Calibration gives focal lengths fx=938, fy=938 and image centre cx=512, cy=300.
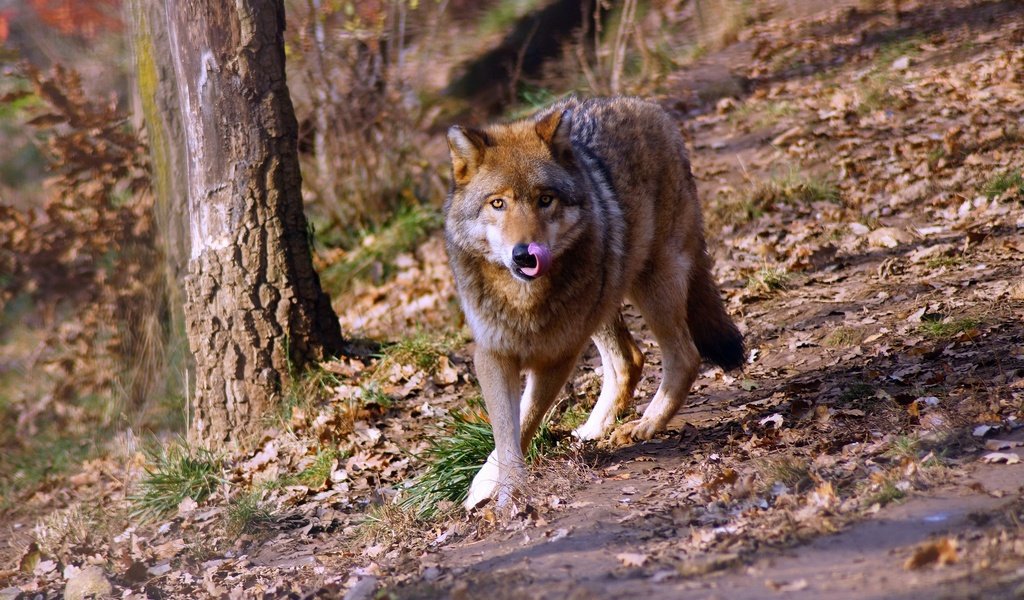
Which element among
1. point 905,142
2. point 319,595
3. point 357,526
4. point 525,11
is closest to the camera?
point 319,595

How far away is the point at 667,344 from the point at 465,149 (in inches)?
70.2

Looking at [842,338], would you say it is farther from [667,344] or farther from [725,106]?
[725,106]

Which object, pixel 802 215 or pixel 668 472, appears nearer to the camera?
pixel 668 472

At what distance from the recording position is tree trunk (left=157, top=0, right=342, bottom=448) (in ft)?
21.1

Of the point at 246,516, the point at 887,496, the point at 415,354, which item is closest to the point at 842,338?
the point at 887,496

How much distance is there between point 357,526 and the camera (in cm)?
548

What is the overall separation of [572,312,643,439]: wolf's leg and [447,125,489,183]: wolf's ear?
1.47 m

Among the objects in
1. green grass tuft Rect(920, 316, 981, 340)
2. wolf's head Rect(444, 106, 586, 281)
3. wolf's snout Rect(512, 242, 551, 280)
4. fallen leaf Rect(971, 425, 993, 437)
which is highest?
wolf's head Rect(444, 106, 586, 281)

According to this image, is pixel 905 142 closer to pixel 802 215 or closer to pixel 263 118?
pixel 802 215

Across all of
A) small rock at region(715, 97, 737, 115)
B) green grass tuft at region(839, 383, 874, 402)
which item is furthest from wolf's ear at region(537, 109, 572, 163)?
small rock at region(715, 97, 737, 115)

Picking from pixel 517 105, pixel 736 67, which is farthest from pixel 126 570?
pixel 736 67

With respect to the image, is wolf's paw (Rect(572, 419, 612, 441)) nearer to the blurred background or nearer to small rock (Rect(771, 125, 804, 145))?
the blurred background

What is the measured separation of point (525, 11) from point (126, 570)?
11.2 metres

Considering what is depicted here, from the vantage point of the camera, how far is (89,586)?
4949 millimetres
